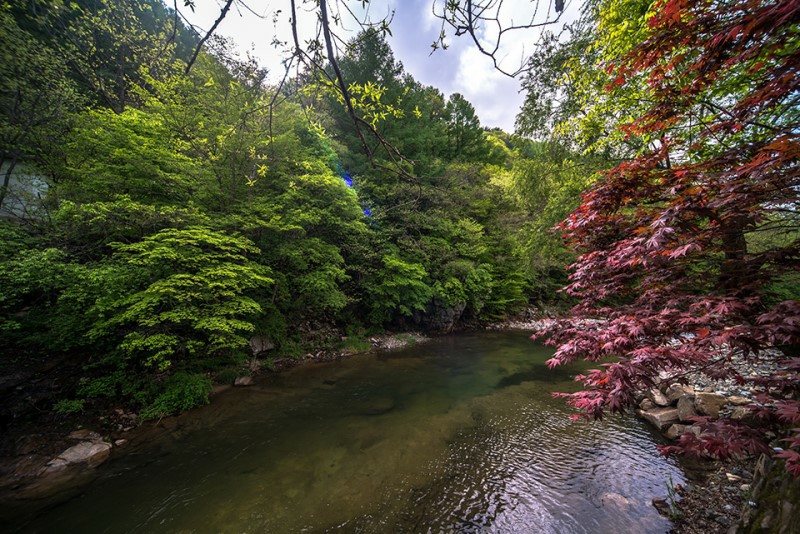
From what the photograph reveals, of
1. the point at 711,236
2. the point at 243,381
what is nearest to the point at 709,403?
the point at 711,236

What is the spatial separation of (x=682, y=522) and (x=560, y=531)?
1353 millimetres

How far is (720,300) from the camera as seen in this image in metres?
2.19

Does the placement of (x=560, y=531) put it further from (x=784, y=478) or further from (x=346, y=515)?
(x=346, y=515)

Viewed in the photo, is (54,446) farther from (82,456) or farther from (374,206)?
(374,206)

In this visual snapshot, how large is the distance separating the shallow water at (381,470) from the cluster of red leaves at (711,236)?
230 cm

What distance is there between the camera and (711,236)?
7.59 feet

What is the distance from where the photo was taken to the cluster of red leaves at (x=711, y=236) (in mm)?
1761

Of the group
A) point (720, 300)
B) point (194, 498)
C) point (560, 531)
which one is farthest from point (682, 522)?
point (194, 498)

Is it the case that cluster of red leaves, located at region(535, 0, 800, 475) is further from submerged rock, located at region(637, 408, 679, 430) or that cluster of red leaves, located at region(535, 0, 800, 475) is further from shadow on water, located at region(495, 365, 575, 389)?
shadow on water, located at region(495, 365, 575, 389)

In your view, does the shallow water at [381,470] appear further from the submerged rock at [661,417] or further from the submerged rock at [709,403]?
the submerged rock at [709,403]

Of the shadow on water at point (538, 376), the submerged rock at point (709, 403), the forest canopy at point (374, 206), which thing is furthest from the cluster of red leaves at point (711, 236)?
the shadow on water at point (538, 376)

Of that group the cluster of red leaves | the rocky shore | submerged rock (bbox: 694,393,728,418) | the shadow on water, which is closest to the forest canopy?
the cluster of red leaves

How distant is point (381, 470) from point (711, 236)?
4.82m

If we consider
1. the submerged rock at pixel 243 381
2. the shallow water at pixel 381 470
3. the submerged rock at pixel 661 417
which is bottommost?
the shallow water at pixel 381 470
